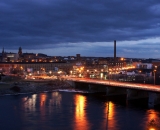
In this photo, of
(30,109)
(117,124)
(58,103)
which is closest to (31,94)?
(58,103)

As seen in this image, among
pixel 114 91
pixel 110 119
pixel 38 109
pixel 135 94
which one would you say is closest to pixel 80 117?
pixel 110 119

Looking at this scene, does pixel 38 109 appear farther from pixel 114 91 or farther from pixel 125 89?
pixel 125 89

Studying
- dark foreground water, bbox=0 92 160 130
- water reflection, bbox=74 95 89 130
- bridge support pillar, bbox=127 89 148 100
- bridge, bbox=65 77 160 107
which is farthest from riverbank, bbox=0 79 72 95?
bridge support pillar, bbox=127 89 148 100

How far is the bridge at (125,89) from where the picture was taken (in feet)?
106

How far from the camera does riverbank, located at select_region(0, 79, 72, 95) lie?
4050 centimetres

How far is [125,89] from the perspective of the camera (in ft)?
129

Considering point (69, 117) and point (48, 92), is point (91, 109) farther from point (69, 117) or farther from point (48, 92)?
point (48, 92)

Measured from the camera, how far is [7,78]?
48906mm

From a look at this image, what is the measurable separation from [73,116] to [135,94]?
42.5ft

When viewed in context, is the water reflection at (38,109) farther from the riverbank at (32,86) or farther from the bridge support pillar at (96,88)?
the bridge support pillar at (96,88)

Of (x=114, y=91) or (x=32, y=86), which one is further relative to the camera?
(x=32, y=86)

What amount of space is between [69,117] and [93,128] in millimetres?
3671

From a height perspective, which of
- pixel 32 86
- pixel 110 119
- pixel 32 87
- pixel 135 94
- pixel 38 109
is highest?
pixel 32 86

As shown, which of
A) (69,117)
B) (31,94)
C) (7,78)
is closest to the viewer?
(69,117)
